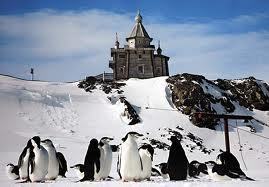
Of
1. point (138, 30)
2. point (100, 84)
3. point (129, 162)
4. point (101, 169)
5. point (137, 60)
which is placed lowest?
point (101, 169)

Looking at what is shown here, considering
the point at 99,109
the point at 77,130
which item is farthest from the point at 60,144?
the point at 99,109

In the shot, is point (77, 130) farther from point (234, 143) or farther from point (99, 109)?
point (234, 143)

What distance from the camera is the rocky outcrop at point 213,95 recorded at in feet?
161

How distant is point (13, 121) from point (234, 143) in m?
22.3

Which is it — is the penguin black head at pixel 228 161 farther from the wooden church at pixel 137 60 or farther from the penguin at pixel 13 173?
the wooden church at pixel 137 60

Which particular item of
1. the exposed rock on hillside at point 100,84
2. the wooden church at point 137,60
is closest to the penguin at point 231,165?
the exposed rock on hillside at point 100,84

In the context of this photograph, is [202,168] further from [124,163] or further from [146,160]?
[124,163]

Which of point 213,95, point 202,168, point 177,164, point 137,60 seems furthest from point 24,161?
point 137,60

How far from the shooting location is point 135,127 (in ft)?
138

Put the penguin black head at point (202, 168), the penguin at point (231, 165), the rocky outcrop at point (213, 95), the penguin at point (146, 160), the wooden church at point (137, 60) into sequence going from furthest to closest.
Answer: the wooden church at point (137, 60), the rocky outcrop at point (213, 95), the penguin black head at point (202, 168), the penguin at point (146, 160), the penguin at point (231, 165)

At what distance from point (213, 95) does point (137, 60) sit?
19.7 m

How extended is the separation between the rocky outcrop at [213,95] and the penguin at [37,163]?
35675 mm

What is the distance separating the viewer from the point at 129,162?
11.2 metres

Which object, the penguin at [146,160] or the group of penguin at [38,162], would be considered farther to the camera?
the group of penguin at [38,162]
